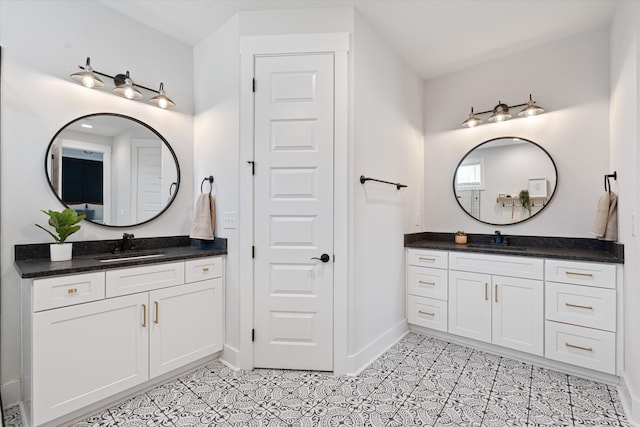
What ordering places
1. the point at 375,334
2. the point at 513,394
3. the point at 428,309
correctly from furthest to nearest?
the point at 428,309 → the point at 375,334 → the point at 513,394

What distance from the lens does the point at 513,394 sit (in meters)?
2.15

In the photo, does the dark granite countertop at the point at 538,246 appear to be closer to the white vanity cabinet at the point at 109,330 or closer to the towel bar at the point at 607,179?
the towel bar at the point at 607,179

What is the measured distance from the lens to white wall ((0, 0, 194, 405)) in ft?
6.64

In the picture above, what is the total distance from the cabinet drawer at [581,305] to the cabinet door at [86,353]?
2976mm

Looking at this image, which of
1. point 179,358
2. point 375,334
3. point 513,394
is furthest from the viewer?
point 375,334

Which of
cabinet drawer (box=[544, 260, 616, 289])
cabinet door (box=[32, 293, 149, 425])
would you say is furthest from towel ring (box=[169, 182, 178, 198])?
cabinet drawer (box=[544, 260, 616, 289])

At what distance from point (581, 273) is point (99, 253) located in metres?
3.57

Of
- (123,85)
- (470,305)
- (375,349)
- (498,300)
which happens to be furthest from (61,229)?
(498,300)

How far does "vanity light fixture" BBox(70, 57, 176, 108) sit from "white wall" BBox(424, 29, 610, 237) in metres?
2.84

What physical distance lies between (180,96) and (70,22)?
857mm

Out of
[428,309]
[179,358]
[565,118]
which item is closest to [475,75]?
[565,118]

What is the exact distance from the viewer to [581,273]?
7.68 ft

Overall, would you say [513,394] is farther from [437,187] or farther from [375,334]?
[437,187]

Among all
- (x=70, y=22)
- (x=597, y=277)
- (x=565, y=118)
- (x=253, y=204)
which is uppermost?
(x=70, y=22)
